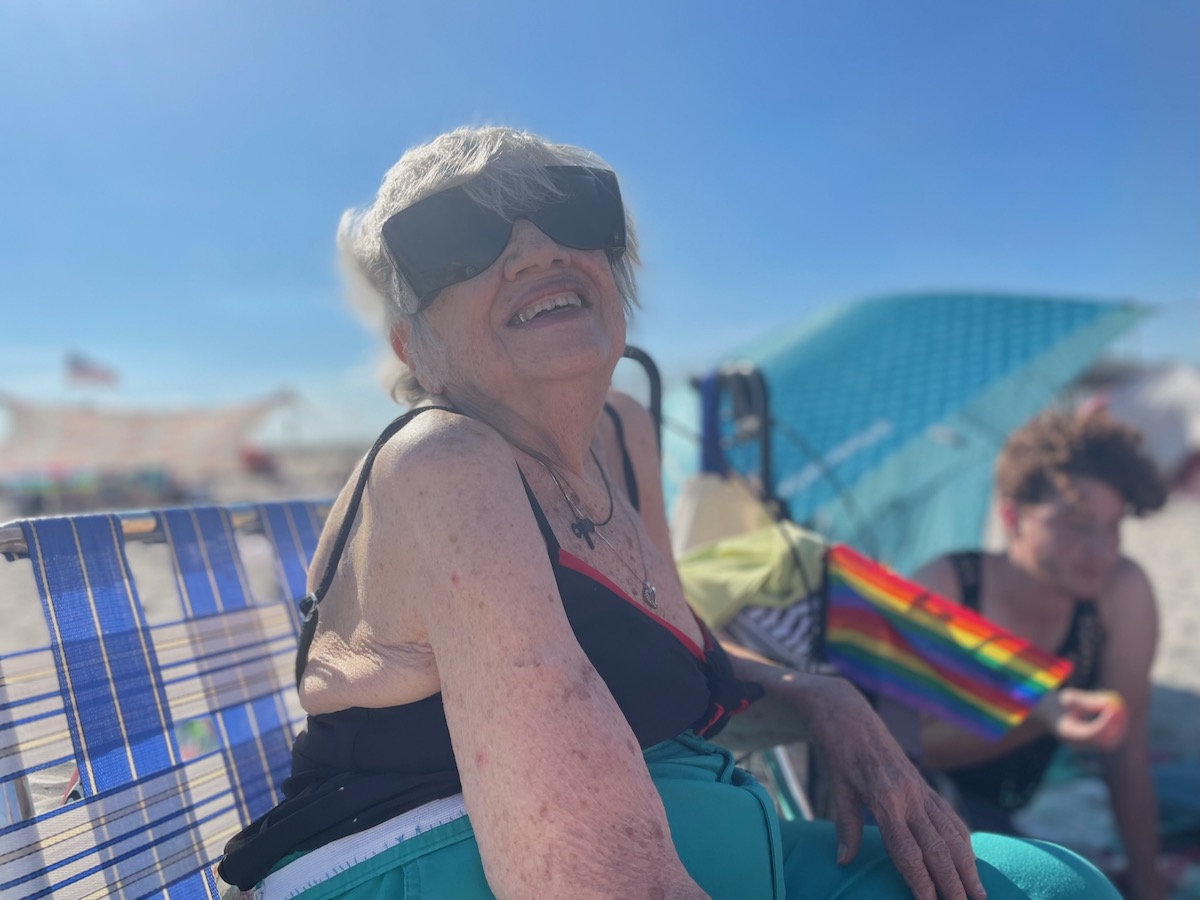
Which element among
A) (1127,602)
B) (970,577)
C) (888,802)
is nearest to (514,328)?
(888,802)

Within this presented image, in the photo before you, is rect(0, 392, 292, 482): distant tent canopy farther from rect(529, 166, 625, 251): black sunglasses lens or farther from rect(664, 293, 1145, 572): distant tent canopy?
rect(529, 166, 625, 251): black sunglasses lens

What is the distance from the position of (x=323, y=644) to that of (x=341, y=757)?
16cm

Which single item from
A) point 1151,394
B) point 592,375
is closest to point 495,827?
point 592,375

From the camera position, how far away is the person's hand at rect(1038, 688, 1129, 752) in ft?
6.59

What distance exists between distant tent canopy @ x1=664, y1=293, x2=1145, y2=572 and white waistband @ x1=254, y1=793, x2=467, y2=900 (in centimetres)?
345

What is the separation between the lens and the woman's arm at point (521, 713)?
834 mm

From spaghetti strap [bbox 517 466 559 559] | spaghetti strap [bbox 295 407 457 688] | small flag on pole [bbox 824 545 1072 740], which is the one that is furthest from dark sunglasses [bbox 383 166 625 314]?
small flag on pole [bbox 824 545 1072 740]

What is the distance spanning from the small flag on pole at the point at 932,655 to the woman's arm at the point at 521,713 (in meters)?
1.05

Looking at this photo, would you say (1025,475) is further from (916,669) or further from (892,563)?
(892,563)

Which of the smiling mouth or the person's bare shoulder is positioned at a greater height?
the smiling mouth

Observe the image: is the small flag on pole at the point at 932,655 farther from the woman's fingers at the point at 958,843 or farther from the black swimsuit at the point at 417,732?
the black swimsuit at the point at 417,732

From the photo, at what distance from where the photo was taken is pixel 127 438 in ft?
123

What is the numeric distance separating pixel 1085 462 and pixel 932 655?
36.5 inches

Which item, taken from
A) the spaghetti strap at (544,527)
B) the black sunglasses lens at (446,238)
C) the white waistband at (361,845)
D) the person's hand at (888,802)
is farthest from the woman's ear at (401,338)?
the person's hand at (888,802)
